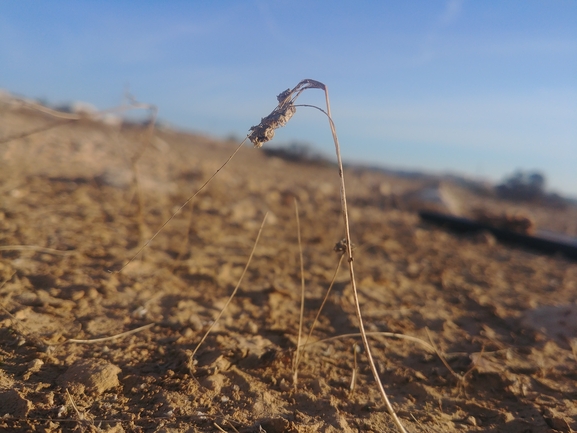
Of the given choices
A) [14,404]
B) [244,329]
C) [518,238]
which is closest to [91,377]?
[14,404]

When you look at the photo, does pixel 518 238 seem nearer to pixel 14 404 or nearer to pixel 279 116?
pixel 279 116

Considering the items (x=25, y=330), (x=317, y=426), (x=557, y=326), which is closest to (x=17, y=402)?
(x=25, y=330)

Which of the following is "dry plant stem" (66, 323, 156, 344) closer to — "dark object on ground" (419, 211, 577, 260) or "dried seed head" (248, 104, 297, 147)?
"dried seed head" (248, 104, 297, 147)

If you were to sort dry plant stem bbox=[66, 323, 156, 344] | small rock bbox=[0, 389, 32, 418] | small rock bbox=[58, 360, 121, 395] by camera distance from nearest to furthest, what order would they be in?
small rock bbox=[0, 389, 32, 418], small rock bbox=[58, 360, 121, 395], dry plant stem bbox=[66, 323, 156, 344]

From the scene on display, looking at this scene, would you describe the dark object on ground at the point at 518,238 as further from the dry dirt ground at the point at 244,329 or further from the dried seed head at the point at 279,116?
the dried seed head at the point at 279,116

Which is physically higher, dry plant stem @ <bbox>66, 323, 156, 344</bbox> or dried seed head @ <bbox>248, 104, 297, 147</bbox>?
dried seed head @ <bbox>248, 104, 297, 147</bbox>

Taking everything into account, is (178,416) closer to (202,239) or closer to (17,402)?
(17,402)

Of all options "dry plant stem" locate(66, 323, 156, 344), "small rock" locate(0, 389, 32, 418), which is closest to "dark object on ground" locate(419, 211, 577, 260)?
"dry plant stem" locate(66, 323, 156, 344)
